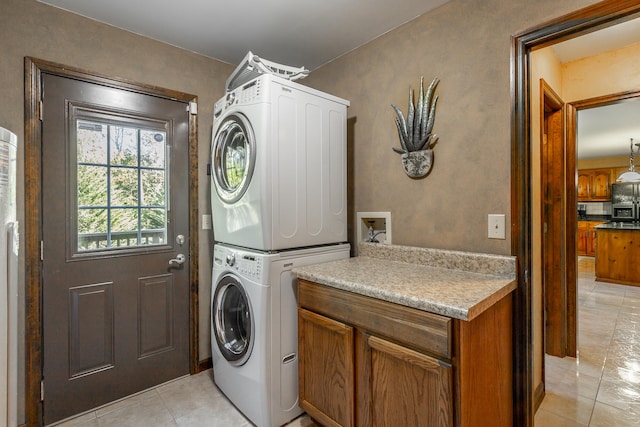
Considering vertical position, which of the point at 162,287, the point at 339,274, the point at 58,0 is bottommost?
the point at 162,287

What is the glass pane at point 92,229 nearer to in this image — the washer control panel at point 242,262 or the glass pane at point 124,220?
the glass pane at point 124,220

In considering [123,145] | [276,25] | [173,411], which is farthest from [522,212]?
[123,145]

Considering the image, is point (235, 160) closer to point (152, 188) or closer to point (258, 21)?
point (152, 188)

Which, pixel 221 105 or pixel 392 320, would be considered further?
pixel 221 105

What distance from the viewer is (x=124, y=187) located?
2045 mm

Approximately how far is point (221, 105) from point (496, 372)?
2.08m

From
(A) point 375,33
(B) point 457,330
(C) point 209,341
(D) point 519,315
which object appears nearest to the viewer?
(B) point 457,330

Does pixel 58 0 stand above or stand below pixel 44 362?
above

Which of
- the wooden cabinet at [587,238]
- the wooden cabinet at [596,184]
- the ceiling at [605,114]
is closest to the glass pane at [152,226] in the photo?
the ceiling at [605,114]

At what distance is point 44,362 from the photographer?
68.9 inches

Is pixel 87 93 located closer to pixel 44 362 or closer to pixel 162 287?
pixel 162 287

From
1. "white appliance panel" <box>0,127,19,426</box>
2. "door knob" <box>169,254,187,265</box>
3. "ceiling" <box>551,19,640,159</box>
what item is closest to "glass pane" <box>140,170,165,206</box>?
"door knob" <box>169,254,187,265</box>

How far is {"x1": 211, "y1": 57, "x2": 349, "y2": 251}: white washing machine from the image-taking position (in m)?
1.67

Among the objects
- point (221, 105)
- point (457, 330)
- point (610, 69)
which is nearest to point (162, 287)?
point (221, 105)
